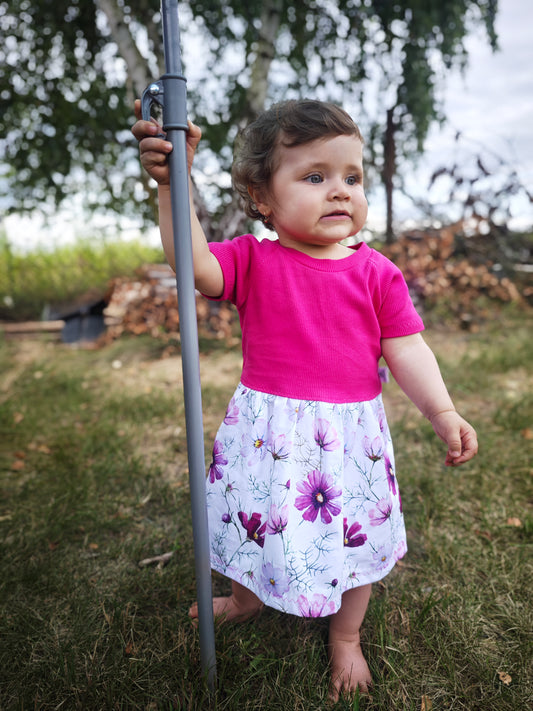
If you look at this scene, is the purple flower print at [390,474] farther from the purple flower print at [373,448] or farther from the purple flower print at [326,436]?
the purple flower print at [326,436]

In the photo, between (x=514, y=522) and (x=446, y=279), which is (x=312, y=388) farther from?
(x=446, y=279)

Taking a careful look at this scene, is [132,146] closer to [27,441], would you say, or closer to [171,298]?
[171,298]

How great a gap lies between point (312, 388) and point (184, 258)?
50cm

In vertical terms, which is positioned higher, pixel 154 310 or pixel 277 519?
pixel 277 519

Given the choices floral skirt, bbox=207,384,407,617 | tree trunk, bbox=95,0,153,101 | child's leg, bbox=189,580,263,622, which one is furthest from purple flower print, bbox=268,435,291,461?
tree trunk, bbox=95,0,153,101

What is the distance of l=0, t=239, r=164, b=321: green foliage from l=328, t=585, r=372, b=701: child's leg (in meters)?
6.15

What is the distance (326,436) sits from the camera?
4.24 feet

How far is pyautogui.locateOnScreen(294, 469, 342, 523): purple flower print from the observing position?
1.29m

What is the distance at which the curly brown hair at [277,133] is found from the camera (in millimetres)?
1246

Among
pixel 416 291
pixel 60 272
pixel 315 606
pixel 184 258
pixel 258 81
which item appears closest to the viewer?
pixel 184 258

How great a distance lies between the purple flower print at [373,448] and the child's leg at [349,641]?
372 mm

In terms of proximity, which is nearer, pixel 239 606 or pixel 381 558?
pixel 381 558

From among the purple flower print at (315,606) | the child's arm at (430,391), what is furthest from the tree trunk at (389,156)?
the purple flower print at (315,606)

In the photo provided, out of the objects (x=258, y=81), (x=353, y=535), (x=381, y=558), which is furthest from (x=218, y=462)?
(x=258, y=81)
